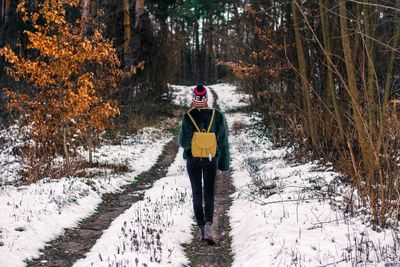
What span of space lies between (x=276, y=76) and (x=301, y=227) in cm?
892

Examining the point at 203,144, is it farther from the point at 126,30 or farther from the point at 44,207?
the point at 126,30

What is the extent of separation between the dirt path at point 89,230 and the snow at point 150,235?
21 cm

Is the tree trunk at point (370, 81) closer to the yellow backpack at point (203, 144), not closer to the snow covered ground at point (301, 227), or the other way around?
the snow covered ground at point (301, 227)

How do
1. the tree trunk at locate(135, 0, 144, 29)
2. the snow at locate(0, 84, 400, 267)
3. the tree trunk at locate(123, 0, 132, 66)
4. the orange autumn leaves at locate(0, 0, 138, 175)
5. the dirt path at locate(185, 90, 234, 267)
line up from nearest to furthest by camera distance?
the snow at locate(0, 84, 400, 267), the dirt path at locate(185, 90, 234, 267), the orange autumn leaves at locate(0, 0, 138, 175), the tree trunk at locate(123, 0, 132, 66), the tree trunk at locate(135, 0, 144, 29)

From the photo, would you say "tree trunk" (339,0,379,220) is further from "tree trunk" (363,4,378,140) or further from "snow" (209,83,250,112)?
"snow" (209,83,250,112)

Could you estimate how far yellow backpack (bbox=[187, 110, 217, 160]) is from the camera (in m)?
6.39

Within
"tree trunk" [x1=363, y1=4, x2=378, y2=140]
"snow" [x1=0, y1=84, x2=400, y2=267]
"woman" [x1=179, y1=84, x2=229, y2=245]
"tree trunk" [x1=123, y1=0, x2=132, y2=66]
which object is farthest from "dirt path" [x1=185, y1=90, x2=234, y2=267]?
"tree trunk" [x1=123, y1=0, x2=132, y2=66]

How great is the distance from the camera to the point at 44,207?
8.41 metres

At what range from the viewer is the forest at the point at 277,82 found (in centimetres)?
686

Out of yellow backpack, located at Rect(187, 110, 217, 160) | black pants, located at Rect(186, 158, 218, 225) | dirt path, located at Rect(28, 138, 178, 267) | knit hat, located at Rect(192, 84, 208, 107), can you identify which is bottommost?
dirt path, located at Rect(28, 138, 178, 267)

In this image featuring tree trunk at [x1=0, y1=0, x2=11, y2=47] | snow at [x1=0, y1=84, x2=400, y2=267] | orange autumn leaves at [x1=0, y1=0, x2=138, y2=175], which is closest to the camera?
snow at [x1=0, y1=84, x2=400, y2=267]

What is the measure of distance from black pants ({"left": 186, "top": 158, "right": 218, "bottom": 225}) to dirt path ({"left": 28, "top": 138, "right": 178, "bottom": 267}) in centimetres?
184

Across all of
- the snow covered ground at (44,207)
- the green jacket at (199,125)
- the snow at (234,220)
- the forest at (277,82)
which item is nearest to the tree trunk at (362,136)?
the forest at (277,82)

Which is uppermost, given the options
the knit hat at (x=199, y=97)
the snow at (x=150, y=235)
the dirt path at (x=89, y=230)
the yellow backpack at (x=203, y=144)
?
the knit hat at (x=199, y=97)
